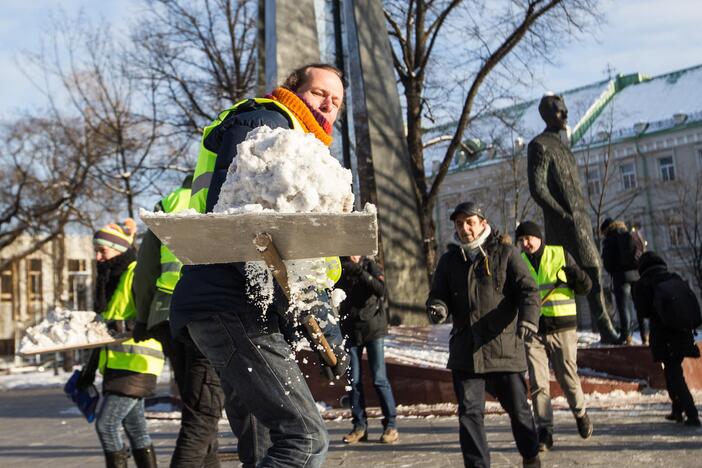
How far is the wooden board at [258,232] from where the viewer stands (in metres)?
2.38

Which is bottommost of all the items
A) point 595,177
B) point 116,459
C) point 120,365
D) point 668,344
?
point 116,459

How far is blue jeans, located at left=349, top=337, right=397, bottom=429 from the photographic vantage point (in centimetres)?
756

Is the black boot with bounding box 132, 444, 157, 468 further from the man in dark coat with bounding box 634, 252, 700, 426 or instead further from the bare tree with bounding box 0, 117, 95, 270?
the bare tree with bounding box 0, 117, 95, 270

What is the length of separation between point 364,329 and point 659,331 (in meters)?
2.87

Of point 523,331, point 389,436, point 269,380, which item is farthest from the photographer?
point 389,436

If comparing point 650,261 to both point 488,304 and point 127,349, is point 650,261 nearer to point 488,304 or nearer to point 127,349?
point 488,304

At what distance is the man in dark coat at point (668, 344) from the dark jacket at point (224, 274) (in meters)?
5.89

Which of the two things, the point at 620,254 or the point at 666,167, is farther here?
the point at 666,167

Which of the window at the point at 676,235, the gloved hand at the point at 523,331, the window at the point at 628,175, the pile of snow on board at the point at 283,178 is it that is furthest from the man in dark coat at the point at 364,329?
the window at the point at 628,175

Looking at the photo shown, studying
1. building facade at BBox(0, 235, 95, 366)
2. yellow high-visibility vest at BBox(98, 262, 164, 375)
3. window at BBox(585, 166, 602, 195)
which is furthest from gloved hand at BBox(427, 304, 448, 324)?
building facade at BBox(0, 235, 95, 366)

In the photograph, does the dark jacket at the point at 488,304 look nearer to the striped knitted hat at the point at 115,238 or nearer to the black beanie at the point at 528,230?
the black beanie at the point at 528,230

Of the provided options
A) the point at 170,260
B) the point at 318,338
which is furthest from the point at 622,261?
the point at 318,338

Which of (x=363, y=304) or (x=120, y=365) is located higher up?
(x=363, y=304)

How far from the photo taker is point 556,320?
7160 millimetres
